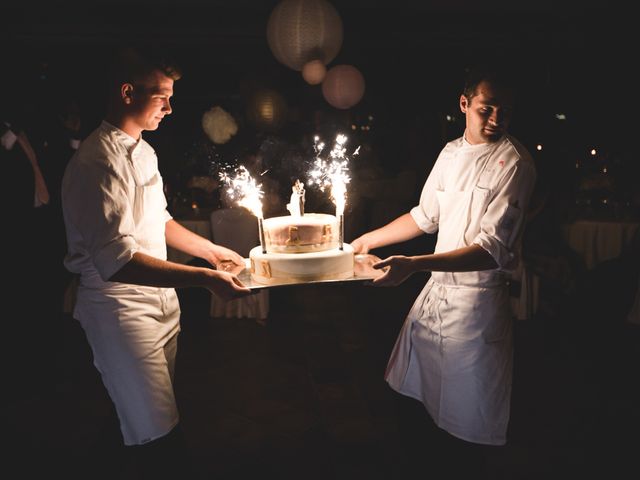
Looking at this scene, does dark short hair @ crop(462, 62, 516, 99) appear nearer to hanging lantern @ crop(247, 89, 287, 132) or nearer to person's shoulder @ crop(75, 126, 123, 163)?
person's shoulder @ crop(75, 126, 123, 163)

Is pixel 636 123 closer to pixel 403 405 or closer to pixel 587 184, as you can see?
pixel 587 184

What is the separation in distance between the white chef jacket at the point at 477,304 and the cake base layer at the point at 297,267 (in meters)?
0.60

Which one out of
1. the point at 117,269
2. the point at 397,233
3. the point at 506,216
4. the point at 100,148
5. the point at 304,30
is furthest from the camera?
the point at 304,30

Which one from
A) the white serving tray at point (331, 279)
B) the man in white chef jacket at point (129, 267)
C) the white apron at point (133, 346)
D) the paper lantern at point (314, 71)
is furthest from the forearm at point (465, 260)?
the paper lantern at point (314, 71)

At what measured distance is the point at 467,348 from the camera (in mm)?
2553

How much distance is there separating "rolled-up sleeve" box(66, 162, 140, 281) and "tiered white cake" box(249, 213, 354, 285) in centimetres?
71

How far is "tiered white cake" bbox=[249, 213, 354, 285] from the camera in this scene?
266 cm

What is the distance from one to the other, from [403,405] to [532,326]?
3211mm

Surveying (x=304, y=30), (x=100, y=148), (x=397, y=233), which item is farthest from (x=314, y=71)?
(x=100, y=148)

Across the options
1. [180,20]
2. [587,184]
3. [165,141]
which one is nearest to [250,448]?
[587,184]

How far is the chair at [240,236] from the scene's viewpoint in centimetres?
586

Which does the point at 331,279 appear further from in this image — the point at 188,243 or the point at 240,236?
the point at 240,236

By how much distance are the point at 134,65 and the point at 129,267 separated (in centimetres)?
100

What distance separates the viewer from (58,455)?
3395 millimetres
